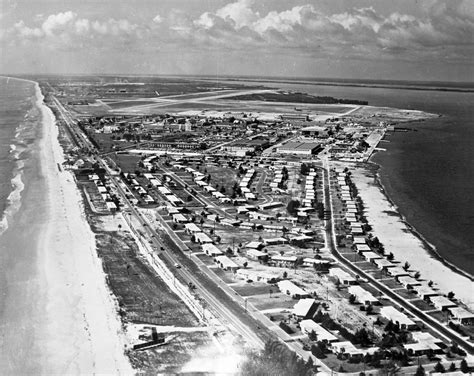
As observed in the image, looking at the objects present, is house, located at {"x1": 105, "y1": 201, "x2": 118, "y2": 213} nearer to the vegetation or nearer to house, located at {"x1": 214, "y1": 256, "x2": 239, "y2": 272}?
house, located at {"x1": 214, "y1": 256, "x2": 239, "y2": 272}

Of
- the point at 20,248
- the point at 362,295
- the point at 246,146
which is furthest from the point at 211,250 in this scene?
the point at 246,146

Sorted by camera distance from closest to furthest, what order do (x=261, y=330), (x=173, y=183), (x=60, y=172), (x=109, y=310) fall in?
(x=261, y=330)
(x=109, y=310)
(x=173, y=183)
(x=60, y=172)

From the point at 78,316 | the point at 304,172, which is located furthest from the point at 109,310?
the point at 304,172

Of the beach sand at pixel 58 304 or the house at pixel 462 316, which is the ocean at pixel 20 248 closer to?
the beach sand at pixel 58 304

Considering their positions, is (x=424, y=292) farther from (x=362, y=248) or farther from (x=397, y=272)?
(x=362, y=248)

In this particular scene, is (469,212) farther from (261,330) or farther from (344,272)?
(261,330)

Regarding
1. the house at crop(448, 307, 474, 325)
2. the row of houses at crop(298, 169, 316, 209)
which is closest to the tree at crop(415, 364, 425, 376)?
the house at crop(448, 307, 474, 325)

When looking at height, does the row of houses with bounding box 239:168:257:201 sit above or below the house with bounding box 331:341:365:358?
above
